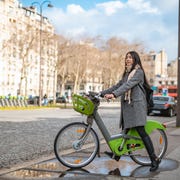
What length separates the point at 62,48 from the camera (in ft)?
178

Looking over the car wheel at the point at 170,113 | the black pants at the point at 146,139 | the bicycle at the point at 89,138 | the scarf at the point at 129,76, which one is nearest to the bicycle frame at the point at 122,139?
the bicycle at the point at 89,138

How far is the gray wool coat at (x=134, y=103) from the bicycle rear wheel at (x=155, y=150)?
550 millimetres

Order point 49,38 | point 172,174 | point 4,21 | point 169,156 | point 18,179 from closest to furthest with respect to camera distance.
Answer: point 18,179, point 172,174, point 169,156, point 49,38, point 4,21

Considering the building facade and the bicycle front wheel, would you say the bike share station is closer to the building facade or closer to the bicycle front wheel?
the bicycle front wheel

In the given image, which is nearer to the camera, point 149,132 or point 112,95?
point 112,95

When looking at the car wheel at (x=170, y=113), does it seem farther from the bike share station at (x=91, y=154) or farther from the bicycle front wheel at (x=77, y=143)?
the bicycle front wheel at (x=77, y=143)

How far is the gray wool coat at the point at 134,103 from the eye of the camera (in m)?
6.05

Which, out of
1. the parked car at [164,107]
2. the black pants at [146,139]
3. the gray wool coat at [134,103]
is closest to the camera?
the gray wool coat at [134,103]

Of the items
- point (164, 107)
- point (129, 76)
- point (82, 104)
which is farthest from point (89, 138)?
point (164, 107)

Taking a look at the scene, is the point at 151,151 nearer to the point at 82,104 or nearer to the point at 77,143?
the point at 77,143

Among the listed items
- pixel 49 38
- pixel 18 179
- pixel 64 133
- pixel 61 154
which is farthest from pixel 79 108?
pixel 49 38

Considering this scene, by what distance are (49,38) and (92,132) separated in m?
46.4

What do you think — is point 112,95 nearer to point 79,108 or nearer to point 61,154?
point 79,108

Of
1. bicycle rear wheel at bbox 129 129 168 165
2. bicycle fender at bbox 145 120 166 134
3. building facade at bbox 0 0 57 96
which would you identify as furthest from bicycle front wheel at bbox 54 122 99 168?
building facade at bbox 0 0 57 96
